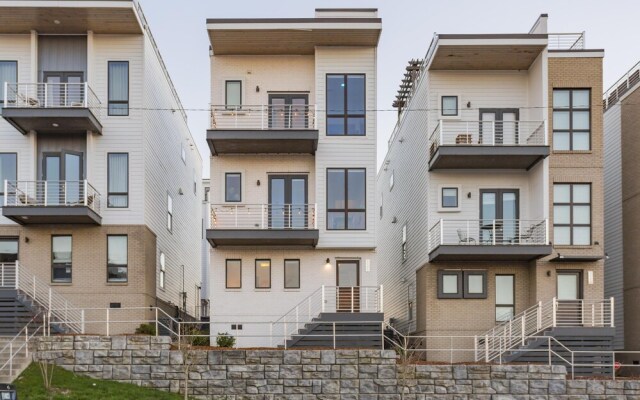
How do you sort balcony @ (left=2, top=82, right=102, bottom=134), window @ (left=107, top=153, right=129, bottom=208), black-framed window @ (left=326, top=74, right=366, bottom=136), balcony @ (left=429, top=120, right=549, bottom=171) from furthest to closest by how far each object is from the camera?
black-framed window @ (left=326, top=74, right=366, bottom=136) → window @ (left=107, top=153, right=129, bottom=208) → balcony @ (left=429, top=120, right=549, bottom=171) → balcony @ (left=2, top=82, right=102, bottom=134)

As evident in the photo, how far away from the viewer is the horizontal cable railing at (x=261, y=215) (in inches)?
1062

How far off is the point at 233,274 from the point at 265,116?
5.88 meters

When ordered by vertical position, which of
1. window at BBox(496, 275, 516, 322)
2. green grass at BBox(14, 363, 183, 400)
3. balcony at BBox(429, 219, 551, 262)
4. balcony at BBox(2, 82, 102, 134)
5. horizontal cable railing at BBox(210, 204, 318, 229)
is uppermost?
balcony at BBox(2, 82, 102, 134)

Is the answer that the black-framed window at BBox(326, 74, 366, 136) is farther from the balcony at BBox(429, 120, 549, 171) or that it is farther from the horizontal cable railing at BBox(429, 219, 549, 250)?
the horizontal cable railing at BBox(429, 219, 549, 250)

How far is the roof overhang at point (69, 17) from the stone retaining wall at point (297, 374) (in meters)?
11.0

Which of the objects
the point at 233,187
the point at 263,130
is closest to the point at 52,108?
the point at 233,187

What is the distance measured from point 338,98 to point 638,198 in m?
12.1

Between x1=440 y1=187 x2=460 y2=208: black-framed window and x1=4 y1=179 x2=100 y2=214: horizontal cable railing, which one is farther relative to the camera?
x1=440 y1=187 x2=460 y2=208: black-framed window

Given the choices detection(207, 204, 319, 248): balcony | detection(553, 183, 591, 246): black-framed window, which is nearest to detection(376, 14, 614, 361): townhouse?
detection(553, 183, 591, 246): black-framed window

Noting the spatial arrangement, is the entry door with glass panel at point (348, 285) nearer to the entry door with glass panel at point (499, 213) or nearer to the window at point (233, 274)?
the window at point (233, 274)

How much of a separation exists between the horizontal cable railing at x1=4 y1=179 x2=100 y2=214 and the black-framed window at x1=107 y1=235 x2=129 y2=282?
1224 mm

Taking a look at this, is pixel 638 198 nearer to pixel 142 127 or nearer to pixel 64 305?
pixel 142 127

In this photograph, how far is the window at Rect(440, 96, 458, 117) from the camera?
2758 centimetres

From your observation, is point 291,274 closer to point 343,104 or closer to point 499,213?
point 343,104
